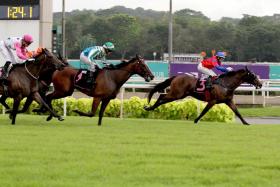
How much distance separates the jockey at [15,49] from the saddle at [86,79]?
3.57ft

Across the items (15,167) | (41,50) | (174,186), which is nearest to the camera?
(174,186)

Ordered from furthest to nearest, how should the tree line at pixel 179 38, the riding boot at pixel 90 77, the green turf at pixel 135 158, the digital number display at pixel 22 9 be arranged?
the tree line at pixel 179 38 → the digital number display at pixel 22 9 → the riding boot at pixel 90 77 → the green turf at pixel 135 158

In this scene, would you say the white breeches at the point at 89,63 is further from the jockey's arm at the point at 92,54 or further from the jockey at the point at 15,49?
the jockey at the point at 15,49

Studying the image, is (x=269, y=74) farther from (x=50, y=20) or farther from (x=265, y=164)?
(x=265, y=164)

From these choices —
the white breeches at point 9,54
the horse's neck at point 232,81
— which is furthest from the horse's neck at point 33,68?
the horse's neck at point 232,81

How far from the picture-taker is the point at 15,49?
13.0 metres

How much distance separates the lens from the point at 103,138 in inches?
390

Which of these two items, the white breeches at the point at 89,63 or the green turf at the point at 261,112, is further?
the green turf at the point at 261,112

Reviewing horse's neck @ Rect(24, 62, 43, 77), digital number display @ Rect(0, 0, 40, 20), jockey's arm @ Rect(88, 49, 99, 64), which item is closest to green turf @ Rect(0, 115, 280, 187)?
horse's neck @ Rect(24, 62, 43, 77)

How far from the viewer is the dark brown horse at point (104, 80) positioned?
13375 mm

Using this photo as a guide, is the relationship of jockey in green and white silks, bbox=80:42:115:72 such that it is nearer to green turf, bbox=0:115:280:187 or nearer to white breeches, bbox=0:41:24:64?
white breeches, bbox=0:41:24:64

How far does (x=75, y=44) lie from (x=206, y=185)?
61.7m

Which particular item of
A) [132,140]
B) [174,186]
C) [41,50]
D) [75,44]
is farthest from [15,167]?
[75,44]

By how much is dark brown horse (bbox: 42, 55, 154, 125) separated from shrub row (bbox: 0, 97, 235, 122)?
3193 millimetres
